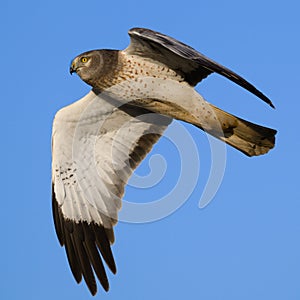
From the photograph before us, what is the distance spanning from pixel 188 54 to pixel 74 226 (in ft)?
11.0

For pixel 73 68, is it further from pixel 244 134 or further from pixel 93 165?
pixel 244 134

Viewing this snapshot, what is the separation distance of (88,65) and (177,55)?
1.18m

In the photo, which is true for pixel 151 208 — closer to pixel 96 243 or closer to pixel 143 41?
pixel 96 243

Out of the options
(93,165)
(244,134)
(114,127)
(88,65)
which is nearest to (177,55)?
(88,65)

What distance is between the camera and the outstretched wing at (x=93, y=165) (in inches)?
367

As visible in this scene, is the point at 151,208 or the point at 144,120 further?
the point at 144,120

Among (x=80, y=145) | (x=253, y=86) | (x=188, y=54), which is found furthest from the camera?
(x=80, y=145)

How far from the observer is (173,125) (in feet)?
31.4

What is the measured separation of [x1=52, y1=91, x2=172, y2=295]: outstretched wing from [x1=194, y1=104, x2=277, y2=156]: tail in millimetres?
1132

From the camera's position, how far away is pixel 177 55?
8.25m

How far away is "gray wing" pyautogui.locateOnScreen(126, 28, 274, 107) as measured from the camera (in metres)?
7.29

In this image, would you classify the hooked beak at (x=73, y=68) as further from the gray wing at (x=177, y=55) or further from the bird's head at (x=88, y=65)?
the gray wing at (x=177, y=55)

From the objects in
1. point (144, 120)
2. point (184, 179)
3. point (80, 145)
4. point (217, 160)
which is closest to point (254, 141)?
point (217, 160)

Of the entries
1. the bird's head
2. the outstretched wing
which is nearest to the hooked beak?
the bird's head
